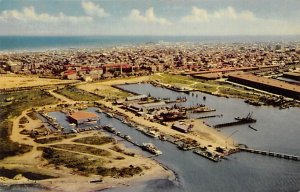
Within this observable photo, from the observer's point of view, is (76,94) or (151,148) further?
(76,94)

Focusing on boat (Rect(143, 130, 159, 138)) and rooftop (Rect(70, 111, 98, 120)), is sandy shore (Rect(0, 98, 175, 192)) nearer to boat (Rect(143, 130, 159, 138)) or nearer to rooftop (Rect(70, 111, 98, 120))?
boat (Rect(143, 130, 159, 138))

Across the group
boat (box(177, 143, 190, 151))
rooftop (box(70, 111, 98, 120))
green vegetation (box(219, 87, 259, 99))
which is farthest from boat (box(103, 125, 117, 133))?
green vegetation (box(219, 87, 259, 99))

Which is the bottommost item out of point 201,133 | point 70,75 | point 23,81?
point 201,133

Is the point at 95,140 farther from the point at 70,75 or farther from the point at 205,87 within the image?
the point at 70,75

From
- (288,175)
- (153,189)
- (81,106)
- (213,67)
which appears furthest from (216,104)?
(213,67)

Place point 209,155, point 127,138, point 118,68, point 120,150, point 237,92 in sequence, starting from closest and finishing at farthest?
point 209,155 → point 120,150 → point 127,138 → point 237,92 → point 118,68

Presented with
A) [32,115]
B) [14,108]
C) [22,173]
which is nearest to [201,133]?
[22,173]

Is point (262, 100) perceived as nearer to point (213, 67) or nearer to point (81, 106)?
point (81, 106)
